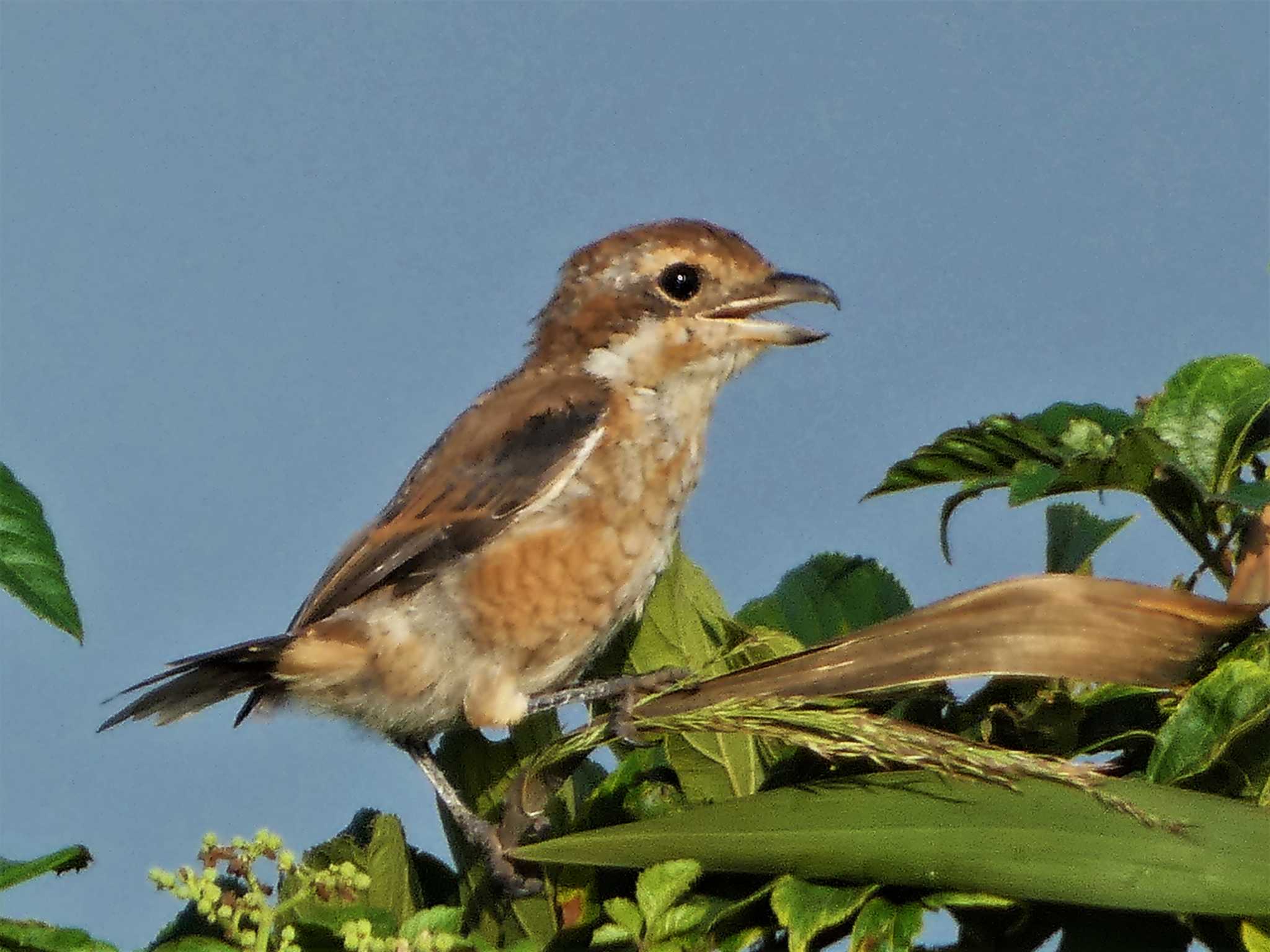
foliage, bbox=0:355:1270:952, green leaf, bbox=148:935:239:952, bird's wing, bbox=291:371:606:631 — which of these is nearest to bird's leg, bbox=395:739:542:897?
foliage, bbox=0:355:1270:952

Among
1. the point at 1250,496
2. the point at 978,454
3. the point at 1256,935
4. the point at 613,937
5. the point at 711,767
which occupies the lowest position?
the point at 1256,935

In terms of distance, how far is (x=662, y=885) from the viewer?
194 centimetres

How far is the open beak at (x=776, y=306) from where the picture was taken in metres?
3.75

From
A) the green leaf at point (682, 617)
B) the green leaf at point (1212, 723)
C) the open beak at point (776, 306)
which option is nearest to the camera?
the green leaf at point (1212, 723)

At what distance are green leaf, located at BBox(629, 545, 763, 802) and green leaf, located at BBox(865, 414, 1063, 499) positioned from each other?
0.37 metres

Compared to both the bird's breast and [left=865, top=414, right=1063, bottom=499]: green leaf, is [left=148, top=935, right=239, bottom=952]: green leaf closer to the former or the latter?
[left=865, top=414, right=1063, bottom=499]: green leaf

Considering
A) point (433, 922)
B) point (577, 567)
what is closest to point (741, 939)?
point (433, 922)

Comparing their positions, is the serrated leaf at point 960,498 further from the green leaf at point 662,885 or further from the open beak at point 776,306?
the open beak at point 776,306

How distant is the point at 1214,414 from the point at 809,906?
93 cm

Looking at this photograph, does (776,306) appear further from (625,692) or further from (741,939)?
(741,939)

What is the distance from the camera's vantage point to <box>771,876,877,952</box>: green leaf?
185 cm

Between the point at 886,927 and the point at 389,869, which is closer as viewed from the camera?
the point at 886,927

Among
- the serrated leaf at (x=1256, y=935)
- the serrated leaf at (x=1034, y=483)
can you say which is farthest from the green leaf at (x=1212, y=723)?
the serrated leaf at (x=1034, y=483)

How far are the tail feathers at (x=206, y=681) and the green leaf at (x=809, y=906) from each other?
1703mm
